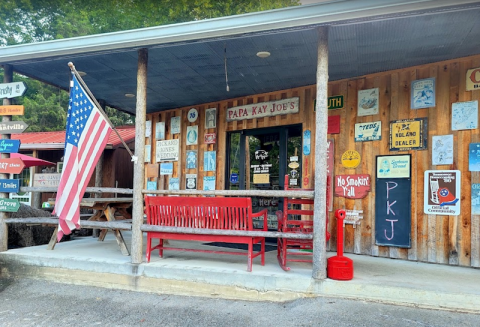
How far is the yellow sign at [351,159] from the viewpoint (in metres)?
6.09

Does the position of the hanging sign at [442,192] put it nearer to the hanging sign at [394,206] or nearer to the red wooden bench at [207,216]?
the hanging sign at [394,206]

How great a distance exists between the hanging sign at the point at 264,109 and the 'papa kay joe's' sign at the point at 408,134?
1760 millimetres

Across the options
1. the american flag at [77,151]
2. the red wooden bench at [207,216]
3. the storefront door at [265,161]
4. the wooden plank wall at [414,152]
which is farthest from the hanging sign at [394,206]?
the american flag at [77,151]

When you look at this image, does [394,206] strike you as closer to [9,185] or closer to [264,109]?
[264,109]

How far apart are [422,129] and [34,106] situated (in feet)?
63.6

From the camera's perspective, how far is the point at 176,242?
23.1 feet

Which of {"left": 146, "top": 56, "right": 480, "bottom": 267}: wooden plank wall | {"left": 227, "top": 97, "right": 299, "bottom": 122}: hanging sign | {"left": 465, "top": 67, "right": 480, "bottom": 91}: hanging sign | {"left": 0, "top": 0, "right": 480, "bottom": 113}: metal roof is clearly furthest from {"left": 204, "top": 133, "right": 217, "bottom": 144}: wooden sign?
{"left": 465, "top": 67, "right": 480, "bottom": 91}: hanging sign

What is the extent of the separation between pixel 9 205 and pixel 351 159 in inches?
213

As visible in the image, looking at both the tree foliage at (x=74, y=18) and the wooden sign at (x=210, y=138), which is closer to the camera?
the wooden sign at (x=210, y=138)

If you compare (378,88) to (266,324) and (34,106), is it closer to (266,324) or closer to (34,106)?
(266,324)

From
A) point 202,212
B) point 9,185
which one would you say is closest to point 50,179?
point 9,185

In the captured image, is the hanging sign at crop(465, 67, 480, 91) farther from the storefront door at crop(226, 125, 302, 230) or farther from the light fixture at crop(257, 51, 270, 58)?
the light fixture at crop(257, 51, 270, 58)

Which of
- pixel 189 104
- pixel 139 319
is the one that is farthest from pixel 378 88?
pixel 139 319

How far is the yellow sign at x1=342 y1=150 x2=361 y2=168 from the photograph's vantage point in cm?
609
